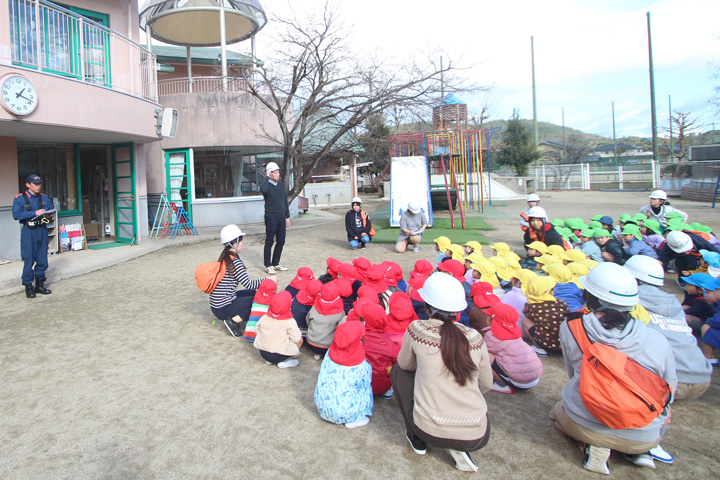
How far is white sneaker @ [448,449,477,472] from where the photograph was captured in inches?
106

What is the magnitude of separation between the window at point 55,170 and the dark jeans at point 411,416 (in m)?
A: 9.78

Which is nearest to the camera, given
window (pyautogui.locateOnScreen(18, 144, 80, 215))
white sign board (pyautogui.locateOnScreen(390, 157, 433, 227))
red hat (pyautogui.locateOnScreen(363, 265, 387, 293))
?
red hat (pyautogui.locateOnScreen(363, 265, 387, 293))

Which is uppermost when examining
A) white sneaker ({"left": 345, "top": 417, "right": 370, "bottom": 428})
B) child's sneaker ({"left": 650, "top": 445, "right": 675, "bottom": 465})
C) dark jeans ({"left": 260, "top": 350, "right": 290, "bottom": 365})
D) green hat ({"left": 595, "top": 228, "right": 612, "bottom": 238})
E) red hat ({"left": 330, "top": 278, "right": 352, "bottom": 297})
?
green hat ({"left": 595, "top": 228, "right": 612, "bottom": 238})

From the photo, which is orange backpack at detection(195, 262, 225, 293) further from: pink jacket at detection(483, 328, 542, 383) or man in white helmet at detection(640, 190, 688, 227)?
man in white helmet at detection(640, 190, 688, 227)

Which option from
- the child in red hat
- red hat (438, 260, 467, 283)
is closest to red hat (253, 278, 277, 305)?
the child in red hat

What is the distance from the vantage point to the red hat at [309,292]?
4.31 metres

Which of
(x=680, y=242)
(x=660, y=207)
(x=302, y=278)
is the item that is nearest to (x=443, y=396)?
(x=302, y=278)

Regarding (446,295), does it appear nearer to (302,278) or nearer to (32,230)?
(302,278)

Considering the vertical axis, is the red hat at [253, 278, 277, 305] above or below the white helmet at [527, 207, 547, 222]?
below

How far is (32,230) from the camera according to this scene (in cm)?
636

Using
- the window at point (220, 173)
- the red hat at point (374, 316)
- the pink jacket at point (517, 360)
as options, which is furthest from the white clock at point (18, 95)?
the pink jacket at point (517, 360)

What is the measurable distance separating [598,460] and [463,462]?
760 millimetres

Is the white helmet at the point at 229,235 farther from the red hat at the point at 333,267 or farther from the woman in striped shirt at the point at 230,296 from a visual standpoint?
the red hat at the point at 333,267

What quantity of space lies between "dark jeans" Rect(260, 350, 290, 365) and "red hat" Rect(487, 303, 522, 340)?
1.81 m
